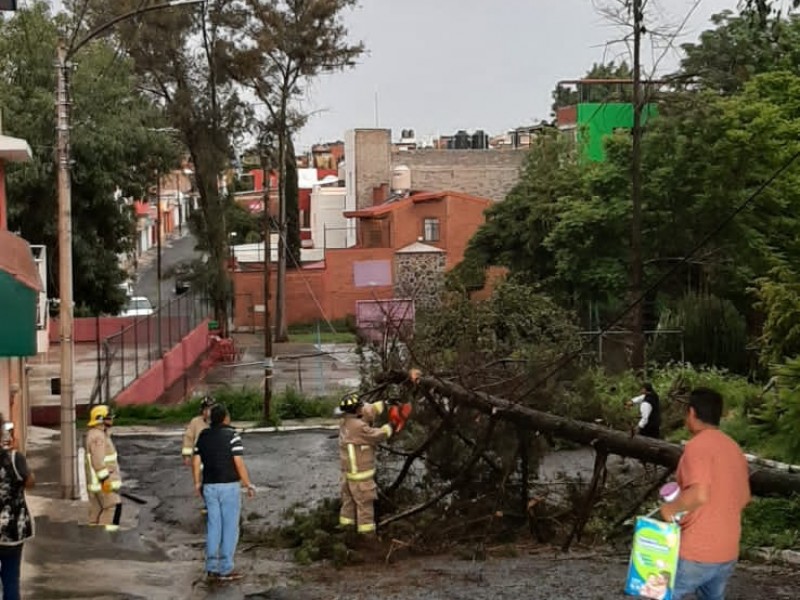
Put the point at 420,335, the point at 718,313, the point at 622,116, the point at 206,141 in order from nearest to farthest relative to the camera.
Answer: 1. the point at 420,335
2. the point at 718,313
3. the point at 206,141
4. the point at 622,116

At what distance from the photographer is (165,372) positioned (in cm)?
3494

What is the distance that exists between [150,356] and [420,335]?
18245 millimetres

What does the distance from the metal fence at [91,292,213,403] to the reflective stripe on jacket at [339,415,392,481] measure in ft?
48.9

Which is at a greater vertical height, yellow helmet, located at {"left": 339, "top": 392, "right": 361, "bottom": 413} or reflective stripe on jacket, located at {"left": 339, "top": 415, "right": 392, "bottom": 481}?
yellow helmet, located at {"left": 339, "top": 392, "right": 361, "bottom": 413}

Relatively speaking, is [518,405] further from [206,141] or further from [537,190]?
[206,141]

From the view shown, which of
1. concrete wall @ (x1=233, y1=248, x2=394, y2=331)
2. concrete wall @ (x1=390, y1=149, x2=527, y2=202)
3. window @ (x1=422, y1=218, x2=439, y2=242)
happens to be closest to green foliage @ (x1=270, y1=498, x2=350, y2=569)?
concrete wall @ (x1=233, y1=248, x2=394, y2=331)

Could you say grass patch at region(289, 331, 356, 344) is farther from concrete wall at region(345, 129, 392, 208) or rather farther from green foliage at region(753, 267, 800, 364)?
green foliage at region(753, 267, 800, 364)

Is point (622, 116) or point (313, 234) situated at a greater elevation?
point (622, 116)

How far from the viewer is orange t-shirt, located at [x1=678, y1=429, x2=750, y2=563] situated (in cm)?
609

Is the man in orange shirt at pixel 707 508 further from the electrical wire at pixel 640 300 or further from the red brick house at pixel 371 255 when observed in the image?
the red brick house at pixel 371 255

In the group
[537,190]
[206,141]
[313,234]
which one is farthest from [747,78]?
[313,234]

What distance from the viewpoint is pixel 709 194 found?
1351 inches

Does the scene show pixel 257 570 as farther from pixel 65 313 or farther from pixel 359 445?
pixel 65 313

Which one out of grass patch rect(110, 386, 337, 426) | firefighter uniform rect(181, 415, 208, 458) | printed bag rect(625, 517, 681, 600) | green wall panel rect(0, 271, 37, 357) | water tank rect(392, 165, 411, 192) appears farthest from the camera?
water tank rect(392, 165, 411, 192)
